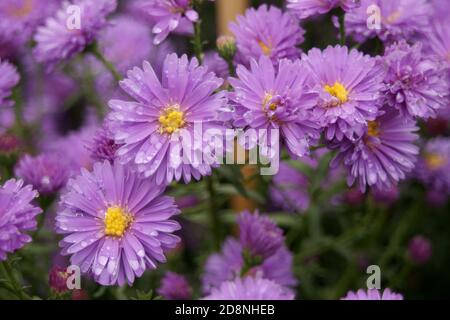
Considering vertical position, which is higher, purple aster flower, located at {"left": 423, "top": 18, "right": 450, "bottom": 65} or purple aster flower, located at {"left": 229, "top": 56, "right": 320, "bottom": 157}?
purple aster flower, located at {"left": 423, "top": 18, "right": 450, "bottom": 65}

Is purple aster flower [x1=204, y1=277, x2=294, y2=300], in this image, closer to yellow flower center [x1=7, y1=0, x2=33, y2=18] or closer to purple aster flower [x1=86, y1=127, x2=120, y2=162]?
purple aster flower [x1=86, y1=127, x2=120, y2=162]

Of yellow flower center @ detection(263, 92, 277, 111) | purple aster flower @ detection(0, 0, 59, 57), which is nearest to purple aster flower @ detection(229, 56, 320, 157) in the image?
yellow flower center @ detection(263, 92, 277, 111)

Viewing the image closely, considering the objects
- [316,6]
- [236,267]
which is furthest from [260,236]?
[316,6]

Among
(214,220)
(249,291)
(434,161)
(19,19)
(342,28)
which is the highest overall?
(19,19)

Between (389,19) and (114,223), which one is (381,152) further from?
(114,223)

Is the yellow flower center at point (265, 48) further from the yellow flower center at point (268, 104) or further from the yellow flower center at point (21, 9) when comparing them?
the yellow flower center at point (21, 9)
